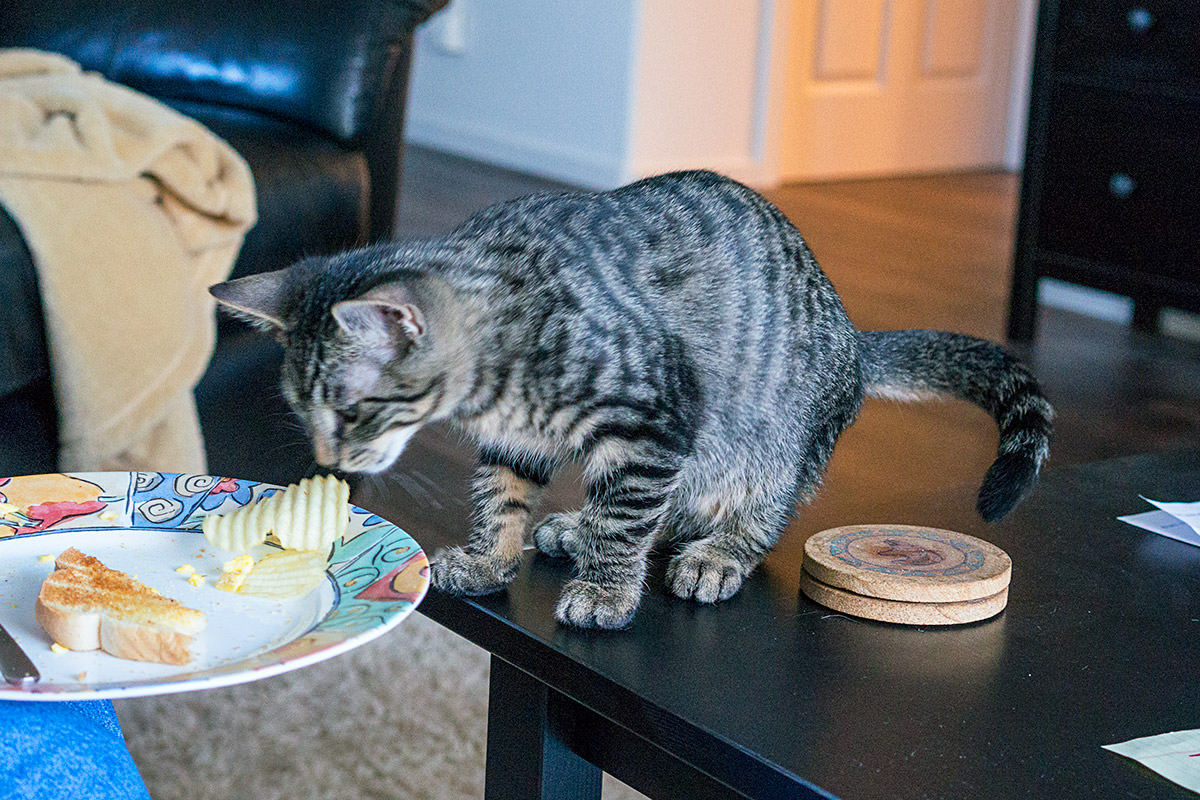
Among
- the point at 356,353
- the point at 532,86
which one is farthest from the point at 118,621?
the point at 532,86

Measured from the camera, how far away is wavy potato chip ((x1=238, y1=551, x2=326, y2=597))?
86 centimetres

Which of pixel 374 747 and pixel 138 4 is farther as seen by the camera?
pixel 138 4

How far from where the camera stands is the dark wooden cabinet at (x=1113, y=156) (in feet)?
8.87

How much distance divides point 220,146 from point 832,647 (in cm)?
128

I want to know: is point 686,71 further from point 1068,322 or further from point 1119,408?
point 1119,408

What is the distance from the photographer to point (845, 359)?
1113mm

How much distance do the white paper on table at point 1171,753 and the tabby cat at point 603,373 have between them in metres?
0.24

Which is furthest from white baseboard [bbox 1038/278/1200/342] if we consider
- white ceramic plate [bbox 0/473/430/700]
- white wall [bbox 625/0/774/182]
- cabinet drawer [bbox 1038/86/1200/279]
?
white ceramic plate [bbox 0/473/430/700]

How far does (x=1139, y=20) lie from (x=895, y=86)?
77.7 inches

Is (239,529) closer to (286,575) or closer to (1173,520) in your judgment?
(286,575)

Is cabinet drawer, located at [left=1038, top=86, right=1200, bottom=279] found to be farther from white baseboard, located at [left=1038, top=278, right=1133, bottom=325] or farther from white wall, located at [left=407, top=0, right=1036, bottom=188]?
white wall, located at [left=407, top=0, right=1036, bottom=188]

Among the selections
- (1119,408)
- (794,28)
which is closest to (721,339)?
(1119,408)

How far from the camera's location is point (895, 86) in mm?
4660

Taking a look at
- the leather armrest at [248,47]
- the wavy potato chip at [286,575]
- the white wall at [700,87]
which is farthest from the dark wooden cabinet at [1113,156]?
the wavy potato chip at [286,575]
